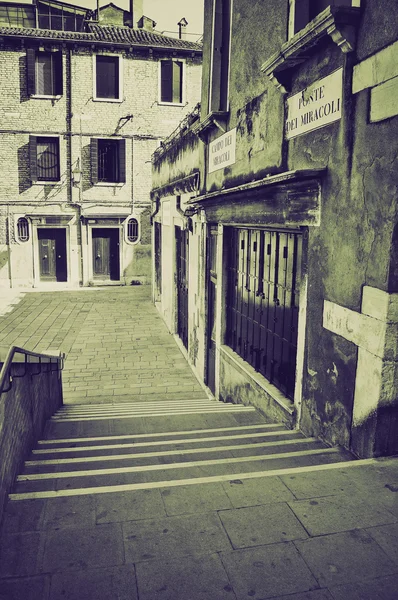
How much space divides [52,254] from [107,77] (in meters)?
7.43

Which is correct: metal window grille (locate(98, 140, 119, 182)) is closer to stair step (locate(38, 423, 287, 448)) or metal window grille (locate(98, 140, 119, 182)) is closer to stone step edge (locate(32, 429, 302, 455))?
stair step (locate(38, 423, 287, 448))

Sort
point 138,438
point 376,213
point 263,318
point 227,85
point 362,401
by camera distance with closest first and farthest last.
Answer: point 376,213 → point 362,401 → point 138,438 → point 263,318 → point 227,85

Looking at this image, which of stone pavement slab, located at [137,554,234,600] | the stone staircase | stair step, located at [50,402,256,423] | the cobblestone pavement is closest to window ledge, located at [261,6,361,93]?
the stone staircase

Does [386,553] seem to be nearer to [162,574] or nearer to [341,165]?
[162,574]

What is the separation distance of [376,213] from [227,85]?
472cm

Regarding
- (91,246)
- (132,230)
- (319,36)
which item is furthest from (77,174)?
(319,36)

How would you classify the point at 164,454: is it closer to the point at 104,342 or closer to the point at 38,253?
the point at 104,342

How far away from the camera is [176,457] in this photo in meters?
4.06

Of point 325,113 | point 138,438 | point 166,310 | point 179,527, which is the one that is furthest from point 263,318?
point 166,310

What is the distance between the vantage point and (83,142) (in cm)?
1903

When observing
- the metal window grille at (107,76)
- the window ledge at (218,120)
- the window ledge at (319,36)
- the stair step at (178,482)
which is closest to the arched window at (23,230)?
the metal window grille at (107,76)

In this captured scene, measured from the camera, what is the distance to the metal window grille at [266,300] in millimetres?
5285

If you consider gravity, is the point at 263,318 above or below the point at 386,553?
above

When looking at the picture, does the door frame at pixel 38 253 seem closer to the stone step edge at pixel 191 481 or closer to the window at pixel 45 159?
the window at pixel 45 159
